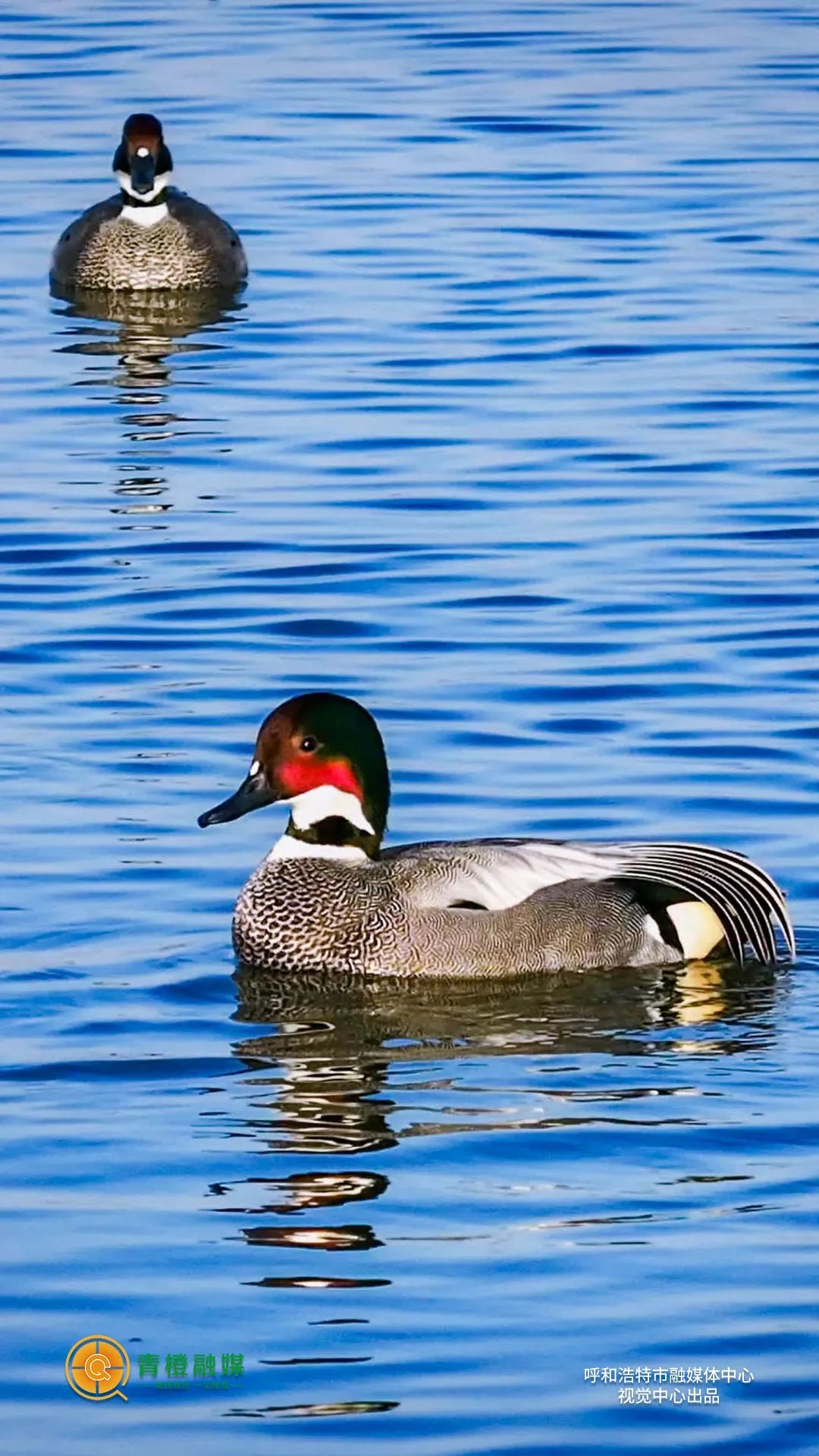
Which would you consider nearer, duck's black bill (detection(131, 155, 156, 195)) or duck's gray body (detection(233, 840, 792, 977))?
duck's gray body (detection(233, 840, 792, 977))

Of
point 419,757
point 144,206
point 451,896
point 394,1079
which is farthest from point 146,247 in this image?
point 394,1079

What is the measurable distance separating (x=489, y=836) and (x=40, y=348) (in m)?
8.90

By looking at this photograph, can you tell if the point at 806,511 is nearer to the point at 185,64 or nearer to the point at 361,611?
the point at 361,611

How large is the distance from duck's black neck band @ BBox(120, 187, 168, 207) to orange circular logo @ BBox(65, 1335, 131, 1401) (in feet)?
48.9

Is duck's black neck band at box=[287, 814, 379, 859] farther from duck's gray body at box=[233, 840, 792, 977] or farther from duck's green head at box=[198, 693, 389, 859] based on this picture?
duck's gray body at box=[233, 840, 792, 977]

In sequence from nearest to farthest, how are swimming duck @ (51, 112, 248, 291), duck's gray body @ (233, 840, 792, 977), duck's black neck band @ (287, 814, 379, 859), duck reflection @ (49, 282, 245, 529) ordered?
duck's gray body @ (233, 840, 792, 977) < duck's black neck band @ (287, 814, 379, 859) < duck reflection @ (49, 282, 245, 529) < swimming duck @ (51, 112, 248, 291)

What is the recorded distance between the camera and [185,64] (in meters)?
29.1

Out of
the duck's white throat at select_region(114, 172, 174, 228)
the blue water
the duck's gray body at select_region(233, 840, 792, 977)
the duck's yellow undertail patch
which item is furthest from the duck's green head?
the duck's white throat at select_region(114, 172, 174, 228)

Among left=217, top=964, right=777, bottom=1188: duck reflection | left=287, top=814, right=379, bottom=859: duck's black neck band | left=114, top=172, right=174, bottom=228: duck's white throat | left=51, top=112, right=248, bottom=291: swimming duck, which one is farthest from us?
left=114, top=172, right=174, bottom=228: duck's white throat

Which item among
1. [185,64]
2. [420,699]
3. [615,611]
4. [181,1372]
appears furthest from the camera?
[185,64]

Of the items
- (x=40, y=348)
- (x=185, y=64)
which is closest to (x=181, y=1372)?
(x=40, y=348)

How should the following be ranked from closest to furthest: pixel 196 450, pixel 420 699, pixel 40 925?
pixel 40 925, pixel 420 699, pixel 196 450

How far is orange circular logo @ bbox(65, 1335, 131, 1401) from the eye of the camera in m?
6.27

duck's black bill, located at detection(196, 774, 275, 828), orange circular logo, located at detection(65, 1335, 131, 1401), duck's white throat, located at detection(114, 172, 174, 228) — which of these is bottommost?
orange circular logo, located at detection(65, 1335, 131, 1401)
